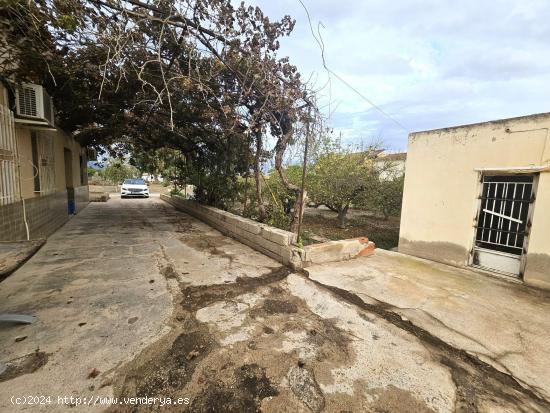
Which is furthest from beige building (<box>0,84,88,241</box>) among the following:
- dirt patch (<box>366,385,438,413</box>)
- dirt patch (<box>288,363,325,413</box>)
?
dirt patch (<box>366,385,438,413</box>)

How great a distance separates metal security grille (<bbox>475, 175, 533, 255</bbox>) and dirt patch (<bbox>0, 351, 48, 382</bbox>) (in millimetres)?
6524

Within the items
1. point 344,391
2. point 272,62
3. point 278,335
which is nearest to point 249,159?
point 272,62

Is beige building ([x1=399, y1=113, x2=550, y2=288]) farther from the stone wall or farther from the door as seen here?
the stone wall

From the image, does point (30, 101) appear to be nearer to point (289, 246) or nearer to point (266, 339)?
point (289, 246)

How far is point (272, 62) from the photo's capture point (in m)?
4.73

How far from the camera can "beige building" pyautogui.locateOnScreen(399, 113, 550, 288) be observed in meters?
4.08

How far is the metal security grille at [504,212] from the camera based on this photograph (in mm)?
4410

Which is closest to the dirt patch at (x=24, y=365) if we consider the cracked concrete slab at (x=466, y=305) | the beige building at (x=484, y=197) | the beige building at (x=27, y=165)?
the beige building at (x=27, y=165)

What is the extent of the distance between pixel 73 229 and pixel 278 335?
23.4ft

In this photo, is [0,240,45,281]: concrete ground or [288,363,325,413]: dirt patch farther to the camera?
[0,240,45,281]: concrete ground

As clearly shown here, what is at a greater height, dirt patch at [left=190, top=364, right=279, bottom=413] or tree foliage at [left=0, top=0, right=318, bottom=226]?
tree foliage at [left=0, top=0, right=318, bottom=226]

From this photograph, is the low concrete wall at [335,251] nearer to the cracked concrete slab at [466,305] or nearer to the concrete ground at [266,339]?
the cracked concrete slab at [466,305]

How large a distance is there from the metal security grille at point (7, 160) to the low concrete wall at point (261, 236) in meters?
4.02

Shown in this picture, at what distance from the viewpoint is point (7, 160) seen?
4016mm
